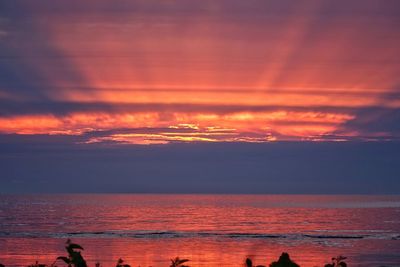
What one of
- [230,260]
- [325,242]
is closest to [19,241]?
[230,260]

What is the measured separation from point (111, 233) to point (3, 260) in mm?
22578

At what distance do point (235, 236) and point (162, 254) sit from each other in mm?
16816

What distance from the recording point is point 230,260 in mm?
39875

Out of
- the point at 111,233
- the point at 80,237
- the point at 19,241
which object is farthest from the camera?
the point at 111,233

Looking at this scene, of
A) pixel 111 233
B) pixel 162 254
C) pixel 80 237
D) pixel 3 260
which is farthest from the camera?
pixel 111 233

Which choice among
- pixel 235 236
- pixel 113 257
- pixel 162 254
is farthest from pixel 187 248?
pixel 235 236

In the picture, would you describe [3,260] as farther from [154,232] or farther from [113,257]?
[154,232]

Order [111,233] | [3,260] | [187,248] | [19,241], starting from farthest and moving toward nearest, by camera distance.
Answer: [111,233]
[19,241]
[187,248]
[3,260]

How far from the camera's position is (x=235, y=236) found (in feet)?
194

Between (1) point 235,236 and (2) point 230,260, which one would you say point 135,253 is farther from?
(1) point 235,236

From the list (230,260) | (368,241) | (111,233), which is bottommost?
(230,260)

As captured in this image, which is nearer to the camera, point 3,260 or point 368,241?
point 3,260

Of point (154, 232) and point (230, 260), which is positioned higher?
point (154, 232)

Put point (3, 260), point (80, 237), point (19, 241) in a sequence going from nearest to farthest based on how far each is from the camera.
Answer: point (3, 260), point (19, 241), point (80, 237)
